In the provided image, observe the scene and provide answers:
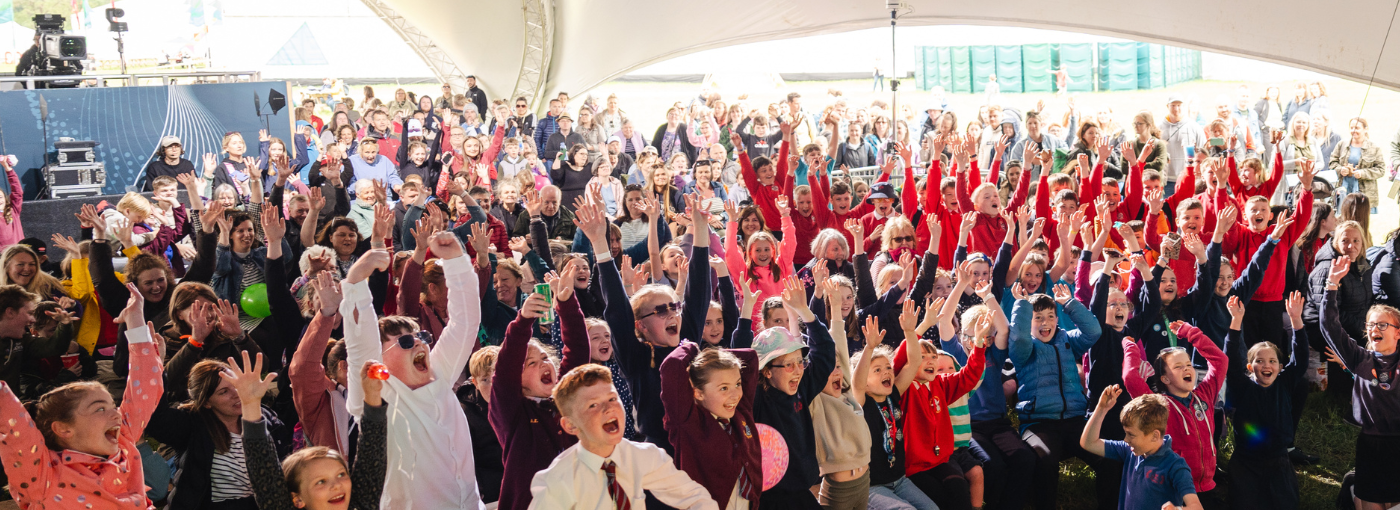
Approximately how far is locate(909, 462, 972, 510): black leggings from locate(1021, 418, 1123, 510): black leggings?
470mm

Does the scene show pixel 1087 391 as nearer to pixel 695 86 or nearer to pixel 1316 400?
pixel 1316 400

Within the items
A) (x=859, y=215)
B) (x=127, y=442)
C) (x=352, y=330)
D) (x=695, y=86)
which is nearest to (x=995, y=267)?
(x=859, y=215)

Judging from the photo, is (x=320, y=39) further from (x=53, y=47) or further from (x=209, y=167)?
(x=209, y=167)

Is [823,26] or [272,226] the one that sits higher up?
[823,26]

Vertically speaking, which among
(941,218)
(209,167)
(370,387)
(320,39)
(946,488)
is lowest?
(946,488)

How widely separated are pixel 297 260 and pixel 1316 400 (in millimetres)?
5793

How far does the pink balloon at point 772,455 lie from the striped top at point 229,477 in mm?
1676

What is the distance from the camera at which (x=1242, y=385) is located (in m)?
4.42

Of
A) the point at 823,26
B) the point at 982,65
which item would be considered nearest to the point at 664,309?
the point at 823,26

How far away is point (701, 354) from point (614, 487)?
23.0 inches

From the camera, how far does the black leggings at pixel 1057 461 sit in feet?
14.1

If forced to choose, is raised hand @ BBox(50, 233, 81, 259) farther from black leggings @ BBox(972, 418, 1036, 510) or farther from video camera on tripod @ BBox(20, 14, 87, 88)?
video camera on tripod @ BBox(20, 14, 87, 88)

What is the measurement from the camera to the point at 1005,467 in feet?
13.9

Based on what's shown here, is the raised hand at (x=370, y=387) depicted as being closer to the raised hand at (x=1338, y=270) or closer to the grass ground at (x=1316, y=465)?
the grass ground at (x=1316, y=465)
